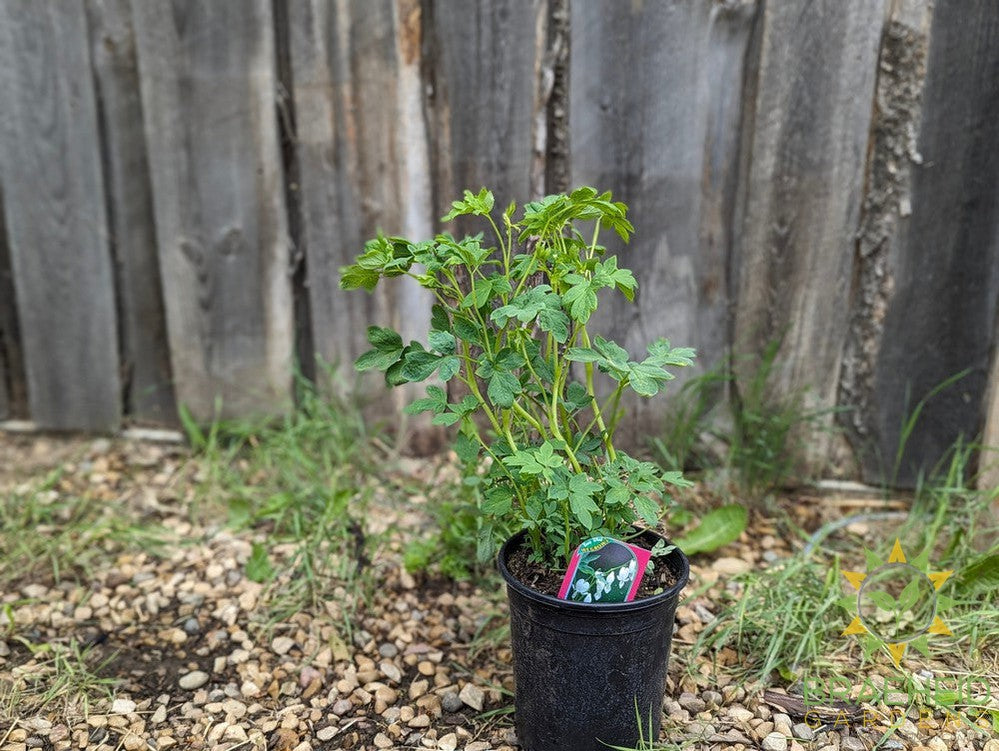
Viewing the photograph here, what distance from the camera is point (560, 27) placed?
7.47 feet

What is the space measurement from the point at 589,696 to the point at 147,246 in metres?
2.00

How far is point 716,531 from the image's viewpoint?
2170 mm

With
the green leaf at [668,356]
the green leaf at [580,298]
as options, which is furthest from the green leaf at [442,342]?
the green leaf at [668,356]

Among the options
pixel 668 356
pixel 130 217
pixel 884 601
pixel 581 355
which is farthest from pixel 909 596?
pixel 130 217

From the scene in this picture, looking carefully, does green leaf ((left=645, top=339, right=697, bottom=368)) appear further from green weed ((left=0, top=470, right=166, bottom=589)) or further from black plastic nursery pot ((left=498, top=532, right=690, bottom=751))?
green weed ((left=0, top=470, right=166, bottom=589))

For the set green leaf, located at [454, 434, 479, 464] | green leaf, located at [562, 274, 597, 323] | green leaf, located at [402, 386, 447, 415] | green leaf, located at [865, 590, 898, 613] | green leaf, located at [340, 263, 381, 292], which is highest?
green leaf, located at [340, 263, 381, 292]

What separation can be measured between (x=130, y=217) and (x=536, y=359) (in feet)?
5.69

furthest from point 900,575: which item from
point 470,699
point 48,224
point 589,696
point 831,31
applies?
point 48,224

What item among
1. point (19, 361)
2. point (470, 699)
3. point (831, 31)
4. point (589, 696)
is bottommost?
point (470, 699)

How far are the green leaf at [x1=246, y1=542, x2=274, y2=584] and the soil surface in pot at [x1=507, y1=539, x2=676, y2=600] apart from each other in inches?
30.4

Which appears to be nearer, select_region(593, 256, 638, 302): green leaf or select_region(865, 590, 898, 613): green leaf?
select_region(593, 256, 638, 302): green leaf

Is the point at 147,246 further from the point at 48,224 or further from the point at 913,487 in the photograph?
the point at 913,487

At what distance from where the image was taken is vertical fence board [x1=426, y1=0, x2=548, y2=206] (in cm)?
229

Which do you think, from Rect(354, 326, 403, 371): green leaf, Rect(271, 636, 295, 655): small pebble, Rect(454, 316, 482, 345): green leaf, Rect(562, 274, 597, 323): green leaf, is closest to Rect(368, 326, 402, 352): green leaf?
Rect(354, 326, 403, 371): green leaf
